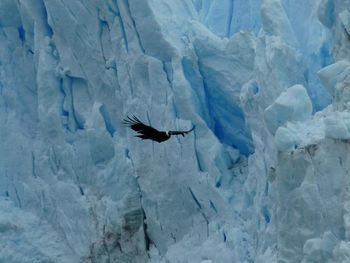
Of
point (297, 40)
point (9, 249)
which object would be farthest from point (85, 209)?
point (297, 40)

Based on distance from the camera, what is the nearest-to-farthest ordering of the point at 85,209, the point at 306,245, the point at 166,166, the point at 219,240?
the point at 306,245
the point at 219,240
the point at 166,166
the point at 85,209

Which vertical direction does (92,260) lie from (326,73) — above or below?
below

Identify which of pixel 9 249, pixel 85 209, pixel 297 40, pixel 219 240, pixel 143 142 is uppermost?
pixel 297 40

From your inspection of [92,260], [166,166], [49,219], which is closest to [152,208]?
[166,166]

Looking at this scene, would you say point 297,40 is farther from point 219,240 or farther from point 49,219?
point 49,219

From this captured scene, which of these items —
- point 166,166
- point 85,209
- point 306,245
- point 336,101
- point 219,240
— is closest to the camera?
point 306,245

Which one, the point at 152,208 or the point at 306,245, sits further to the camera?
the point at 152,208

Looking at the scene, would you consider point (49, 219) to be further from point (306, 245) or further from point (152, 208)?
point (306, 245)
